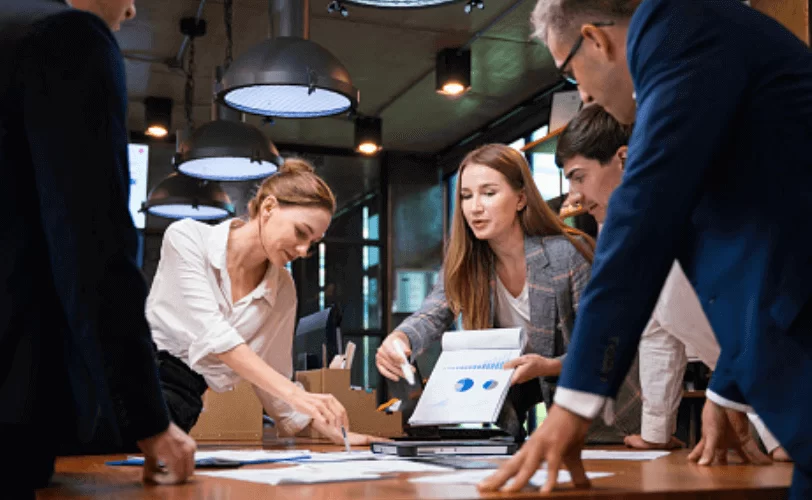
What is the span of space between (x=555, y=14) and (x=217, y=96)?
2.54 m

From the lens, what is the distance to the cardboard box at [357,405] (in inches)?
118

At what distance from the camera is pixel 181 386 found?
256 cm

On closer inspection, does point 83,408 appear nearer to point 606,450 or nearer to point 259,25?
point 606,450

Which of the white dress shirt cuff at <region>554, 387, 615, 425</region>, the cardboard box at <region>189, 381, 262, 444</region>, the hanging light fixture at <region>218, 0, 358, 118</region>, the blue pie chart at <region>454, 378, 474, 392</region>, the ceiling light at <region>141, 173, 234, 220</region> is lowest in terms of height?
the cardboard box at <region>189, 381, 262, 444</region>

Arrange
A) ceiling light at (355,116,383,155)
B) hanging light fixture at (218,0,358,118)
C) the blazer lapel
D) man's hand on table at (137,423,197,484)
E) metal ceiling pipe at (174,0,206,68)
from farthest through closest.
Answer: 1. ceiling light at (355,116,383,155)
2. metal ceiling pipe at (174,0,206,68)
3. hanging light fixture at (218,0,358,118)
4. the blazer lapel
5. man's hand on table at (137,423,197,484)

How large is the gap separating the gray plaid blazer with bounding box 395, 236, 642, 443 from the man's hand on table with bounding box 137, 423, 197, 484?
1.21 metres

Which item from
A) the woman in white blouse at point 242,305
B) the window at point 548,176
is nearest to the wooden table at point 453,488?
the woman in white blouse at point 242,305

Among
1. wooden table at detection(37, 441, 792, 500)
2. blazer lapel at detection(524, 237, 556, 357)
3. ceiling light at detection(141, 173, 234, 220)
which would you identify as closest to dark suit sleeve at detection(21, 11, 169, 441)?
wooden table at detection(37, 441, 792, 500)

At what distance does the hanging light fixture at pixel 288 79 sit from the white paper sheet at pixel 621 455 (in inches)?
79.4

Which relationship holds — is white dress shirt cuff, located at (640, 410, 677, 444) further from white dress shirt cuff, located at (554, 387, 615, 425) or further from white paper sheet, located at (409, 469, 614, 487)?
white dress shirt cuff, located at (554, 387, 615, 425)

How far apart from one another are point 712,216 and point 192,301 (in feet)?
5.84

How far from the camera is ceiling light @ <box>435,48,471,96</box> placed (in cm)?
693

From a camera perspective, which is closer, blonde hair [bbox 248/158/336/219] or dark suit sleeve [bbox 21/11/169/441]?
dark suit sleeve [bbox 21/11/169/441]

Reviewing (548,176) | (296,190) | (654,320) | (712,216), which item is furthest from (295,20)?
(548,176)
